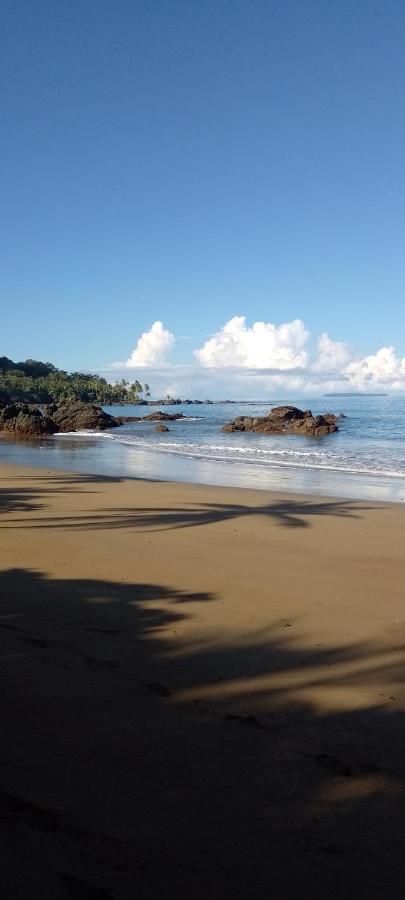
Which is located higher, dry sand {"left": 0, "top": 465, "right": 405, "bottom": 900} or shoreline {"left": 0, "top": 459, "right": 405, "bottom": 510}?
dry sand {"left": 0, "top": 465, "right": 405, "bottom": 900}

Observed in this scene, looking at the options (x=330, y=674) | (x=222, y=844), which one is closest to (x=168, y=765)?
(x=222, y=844)

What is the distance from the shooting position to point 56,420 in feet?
185

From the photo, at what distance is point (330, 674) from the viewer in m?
4.59

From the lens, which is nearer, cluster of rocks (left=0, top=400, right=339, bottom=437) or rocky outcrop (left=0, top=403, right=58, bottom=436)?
rocky outcrop (left=0, top=403, right=58, bottom=436)

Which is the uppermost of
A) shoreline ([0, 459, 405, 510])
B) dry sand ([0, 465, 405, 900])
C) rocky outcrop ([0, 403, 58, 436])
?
rocky outcrop ([0, 403, 58, 436])

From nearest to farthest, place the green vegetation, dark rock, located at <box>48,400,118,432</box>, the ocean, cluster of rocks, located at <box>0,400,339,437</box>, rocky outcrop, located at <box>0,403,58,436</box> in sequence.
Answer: the ocean
rocky outcrop, located at <box>0,403,58,436</box>
cluster of rocks, located at <box>0,400,339,437</box>
dark rock, located at <box>48,400,118,432</box>
the green vegetation

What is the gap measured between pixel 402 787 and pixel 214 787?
901 mm

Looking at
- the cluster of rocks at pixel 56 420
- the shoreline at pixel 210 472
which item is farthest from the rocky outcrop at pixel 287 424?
the shoreline at pixel 210 472

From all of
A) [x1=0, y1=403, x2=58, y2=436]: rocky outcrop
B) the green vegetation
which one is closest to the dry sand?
[x1=0, y1=403, x2=58, y2=436]: rocky outcrop

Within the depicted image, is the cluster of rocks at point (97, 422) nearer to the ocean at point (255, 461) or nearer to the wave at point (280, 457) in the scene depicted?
the ocean at point (255, 461)

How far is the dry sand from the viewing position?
8.14 ft

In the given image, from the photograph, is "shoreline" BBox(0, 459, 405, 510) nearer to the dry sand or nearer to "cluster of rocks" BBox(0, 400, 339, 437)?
the dry sand

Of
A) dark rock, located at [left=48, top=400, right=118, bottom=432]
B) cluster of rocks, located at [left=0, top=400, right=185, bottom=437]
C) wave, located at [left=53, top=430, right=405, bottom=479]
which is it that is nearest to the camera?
wave, located at [left=53, top=430, right=405, bottom=479]

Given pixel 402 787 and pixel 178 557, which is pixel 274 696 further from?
pixel 178 557
